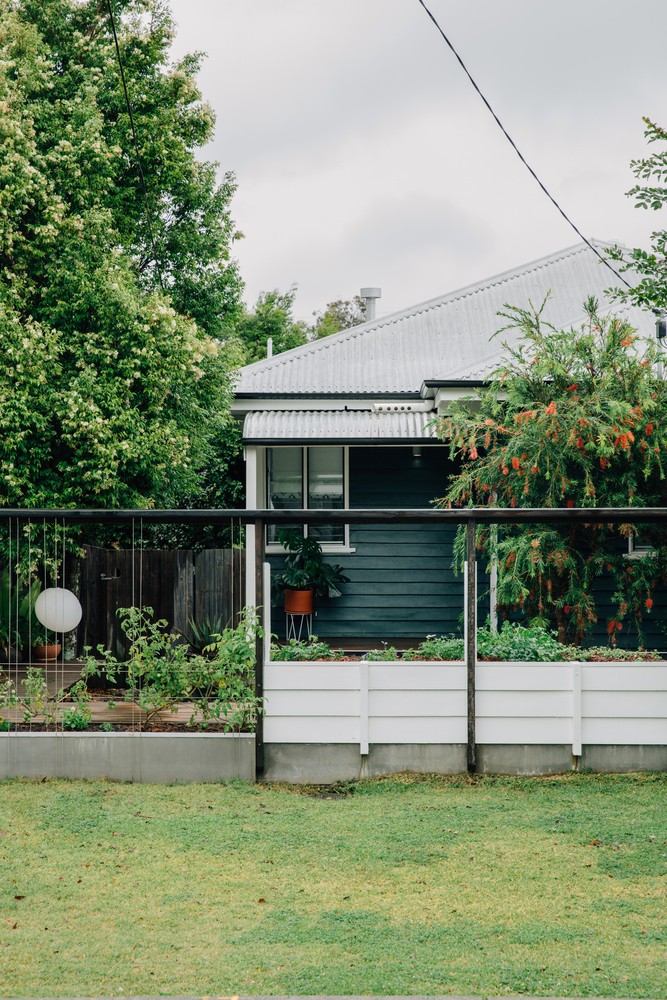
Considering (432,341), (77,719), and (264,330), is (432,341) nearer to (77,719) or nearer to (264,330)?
(77,719)

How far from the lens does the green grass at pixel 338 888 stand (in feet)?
13.4

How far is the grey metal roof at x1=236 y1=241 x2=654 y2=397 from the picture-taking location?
1280 centimetres

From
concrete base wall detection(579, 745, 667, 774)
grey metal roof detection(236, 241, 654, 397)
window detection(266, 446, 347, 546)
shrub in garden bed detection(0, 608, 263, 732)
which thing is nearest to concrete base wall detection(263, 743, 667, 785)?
concrete base wall detection(579, 745, 667, 774)

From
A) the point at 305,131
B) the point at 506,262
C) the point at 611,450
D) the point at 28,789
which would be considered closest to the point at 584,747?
the point at 611,450

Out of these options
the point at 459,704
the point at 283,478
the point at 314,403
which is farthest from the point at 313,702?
the point at 314,403

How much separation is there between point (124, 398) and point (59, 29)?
697 cm

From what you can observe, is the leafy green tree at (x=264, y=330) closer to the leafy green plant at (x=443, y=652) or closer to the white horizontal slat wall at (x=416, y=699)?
the leafy green plant at (x=443, y=652)

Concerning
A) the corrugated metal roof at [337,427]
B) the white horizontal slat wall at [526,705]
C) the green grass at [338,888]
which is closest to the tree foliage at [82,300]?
the corrugated metal roof at [337,427]

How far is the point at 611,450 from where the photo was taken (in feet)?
29.5

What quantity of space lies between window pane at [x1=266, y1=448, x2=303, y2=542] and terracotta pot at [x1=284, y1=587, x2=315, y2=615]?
1.41m

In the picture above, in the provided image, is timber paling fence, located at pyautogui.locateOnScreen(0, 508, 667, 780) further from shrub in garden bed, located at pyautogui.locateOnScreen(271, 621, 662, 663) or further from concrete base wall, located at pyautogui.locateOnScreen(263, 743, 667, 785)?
shrub in garden bed, located at pyautogui.locateOnScreen(271, 621, 662, 663)

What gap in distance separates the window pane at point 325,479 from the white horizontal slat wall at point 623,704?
5429mm

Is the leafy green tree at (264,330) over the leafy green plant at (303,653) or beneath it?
over

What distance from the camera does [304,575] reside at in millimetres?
11367
